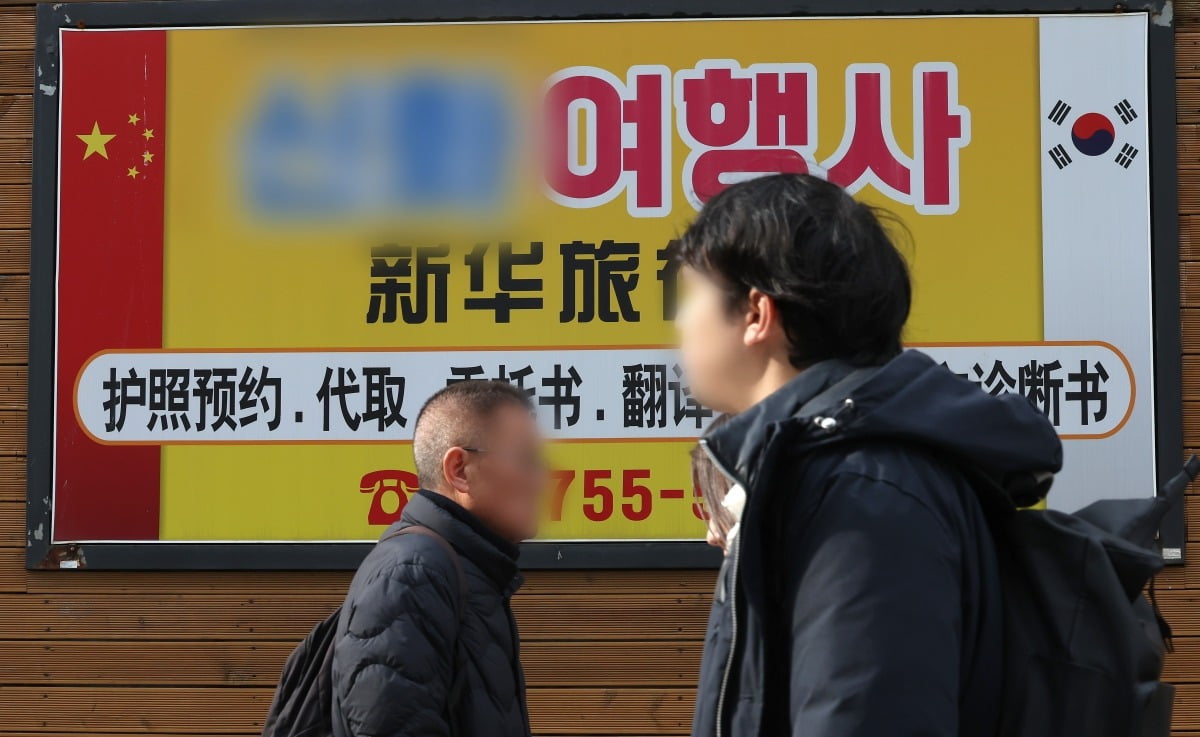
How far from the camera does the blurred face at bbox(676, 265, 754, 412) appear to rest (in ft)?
4.80

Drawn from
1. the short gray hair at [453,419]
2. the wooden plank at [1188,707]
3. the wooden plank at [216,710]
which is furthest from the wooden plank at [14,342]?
the wooden plank at [1188,707]

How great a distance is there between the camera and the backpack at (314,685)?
2553mm

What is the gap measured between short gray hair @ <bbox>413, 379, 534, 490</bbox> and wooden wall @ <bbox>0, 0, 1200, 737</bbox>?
119 cm

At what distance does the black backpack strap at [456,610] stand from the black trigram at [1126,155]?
8.45 ft

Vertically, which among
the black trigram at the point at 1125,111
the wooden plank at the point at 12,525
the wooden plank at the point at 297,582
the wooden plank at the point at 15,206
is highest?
the black trigram at the point at 1125,111

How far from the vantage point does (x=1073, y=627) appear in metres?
1.31

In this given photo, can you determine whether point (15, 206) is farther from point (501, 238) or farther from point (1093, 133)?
point (1093, 133)

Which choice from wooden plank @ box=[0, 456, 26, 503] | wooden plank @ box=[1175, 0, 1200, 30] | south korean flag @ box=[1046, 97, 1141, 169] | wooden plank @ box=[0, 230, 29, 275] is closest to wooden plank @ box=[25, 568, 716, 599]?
wooden plank @ box=[0, 456, 26, 503]

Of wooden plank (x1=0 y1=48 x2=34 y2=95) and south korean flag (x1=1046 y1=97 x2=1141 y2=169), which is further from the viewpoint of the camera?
wooden plank (x1=0 y1=48 x2=34 y2=95)

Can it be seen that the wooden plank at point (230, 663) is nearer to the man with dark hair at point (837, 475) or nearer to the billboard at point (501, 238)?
the billboard at point (501, 238)

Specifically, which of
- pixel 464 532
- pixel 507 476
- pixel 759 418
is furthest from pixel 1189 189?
pixel 759 418

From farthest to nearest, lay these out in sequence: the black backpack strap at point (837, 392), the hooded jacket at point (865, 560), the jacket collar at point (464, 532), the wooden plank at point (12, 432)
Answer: the wooden plank at point (12, 432), the jacket collar at point (464, 532), the black backpack strap at point (837, 392), the hooded jacket at point (865, 560)

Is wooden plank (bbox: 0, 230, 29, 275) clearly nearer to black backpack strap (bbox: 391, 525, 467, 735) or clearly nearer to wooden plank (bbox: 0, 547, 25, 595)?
wooden plank (bbox: 0, 547, 25, 595)

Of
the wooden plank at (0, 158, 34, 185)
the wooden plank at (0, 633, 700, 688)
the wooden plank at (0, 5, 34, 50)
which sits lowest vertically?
the wooden plank at (0, 633, 700, 688)
